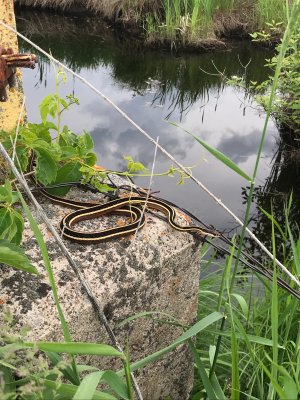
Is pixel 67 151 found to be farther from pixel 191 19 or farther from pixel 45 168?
pixel 191 19

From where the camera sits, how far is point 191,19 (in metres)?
6.85

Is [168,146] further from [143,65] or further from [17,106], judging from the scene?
[17,106]

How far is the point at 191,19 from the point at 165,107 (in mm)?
1749

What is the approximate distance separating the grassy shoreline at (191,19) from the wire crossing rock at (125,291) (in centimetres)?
578

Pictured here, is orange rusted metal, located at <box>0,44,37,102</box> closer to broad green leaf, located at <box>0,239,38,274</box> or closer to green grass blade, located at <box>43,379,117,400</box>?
broad green leaf, located at <box>0,239,38,274</box>

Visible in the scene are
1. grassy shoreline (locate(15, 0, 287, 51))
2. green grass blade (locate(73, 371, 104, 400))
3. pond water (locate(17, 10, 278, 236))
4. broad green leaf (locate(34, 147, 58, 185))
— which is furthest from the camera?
grassy shoreline (locate(15, 0, 287, 51))

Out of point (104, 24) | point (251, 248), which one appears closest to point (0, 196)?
point (251, 248)

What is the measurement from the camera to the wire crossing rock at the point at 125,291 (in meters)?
1.19

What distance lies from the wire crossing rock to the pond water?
2.63m

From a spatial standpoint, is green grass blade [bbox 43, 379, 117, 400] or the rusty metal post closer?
green grass blade [bbox 43, 379, 117, 400]

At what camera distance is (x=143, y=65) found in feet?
22.3

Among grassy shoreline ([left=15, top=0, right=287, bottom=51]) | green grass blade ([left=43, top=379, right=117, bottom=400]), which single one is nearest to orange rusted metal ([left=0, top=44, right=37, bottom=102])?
green grass blade ([left=43, top=379, right=117, bottom=400])

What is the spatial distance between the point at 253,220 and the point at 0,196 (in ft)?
10.5

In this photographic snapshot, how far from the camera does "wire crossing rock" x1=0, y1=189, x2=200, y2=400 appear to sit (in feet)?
3.92
